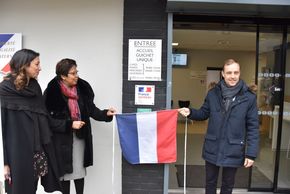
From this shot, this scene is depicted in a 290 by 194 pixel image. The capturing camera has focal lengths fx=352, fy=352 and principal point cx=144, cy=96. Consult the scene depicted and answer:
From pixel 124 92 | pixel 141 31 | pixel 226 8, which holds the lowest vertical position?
pixel 124 92

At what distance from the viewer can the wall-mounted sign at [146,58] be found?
4.27 m

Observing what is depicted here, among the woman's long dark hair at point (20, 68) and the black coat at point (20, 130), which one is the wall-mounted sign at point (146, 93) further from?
the woman's long dark hair at point (20, 68)

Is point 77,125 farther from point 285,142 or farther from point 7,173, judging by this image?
point 285,142

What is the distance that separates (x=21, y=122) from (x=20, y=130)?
0.07 meters

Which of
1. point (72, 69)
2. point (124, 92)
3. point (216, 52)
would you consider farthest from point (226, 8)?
point (216, 52)

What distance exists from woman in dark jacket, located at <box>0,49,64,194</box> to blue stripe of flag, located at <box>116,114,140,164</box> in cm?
110

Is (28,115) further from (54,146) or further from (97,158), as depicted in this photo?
(97,158)

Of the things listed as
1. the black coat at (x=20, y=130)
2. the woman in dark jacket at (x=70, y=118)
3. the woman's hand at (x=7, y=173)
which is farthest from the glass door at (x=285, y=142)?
the woman's hand at (x=7, y=173)

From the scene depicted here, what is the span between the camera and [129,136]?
13.7 feet

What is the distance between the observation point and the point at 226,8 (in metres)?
4.12

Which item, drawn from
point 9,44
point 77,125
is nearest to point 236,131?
point 77,125

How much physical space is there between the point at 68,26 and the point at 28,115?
1.72 meters

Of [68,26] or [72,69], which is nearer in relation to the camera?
[72,69]

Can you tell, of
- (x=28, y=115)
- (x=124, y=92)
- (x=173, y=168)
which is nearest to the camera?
(x=28, y=115)
